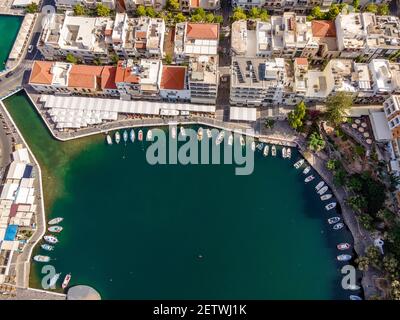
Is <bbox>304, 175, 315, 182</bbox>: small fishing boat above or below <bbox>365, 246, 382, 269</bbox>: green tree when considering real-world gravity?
above

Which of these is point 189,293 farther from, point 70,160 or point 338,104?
point 338,104

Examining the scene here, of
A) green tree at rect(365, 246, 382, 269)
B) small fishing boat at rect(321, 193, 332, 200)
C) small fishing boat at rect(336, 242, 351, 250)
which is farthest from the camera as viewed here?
small fishing boat at rect(321, 193, 332, 200)

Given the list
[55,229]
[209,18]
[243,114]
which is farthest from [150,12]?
[55,229]

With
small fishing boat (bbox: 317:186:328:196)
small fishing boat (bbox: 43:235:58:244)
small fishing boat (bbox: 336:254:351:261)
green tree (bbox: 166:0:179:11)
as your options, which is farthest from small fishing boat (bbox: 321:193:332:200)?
green tree (bbox: 166:0:179:11)

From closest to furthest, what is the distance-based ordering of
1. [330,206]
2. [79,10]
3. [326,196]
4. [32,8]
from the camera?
[330,206] < [326,196] < [79,10] < [32,8]

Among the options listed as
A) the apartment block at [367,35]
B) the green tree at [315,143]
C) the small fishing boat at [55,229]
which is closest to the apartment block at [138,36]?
the green tree at [315,143]

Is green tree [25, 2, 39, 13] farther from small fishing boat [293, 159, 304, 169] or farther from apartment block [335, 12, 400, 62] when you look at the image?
small fishing boat [293, 159, 304, 169]

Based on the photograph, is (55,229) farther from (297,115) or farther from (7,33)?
(297,115)

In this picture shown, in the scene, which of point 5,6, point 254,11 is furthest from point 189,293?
point 5,6
